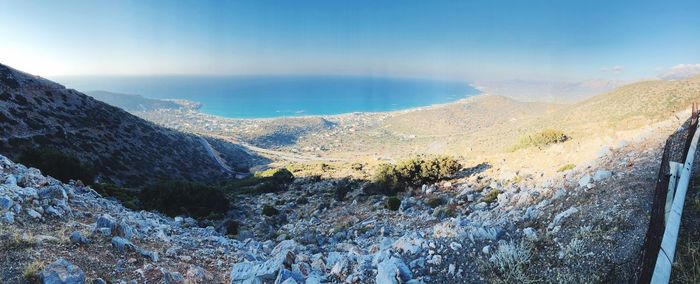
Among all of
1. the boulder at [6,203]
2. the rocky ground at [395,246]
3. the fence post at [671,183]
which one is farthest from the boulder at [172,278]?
the fence post at [671,183]

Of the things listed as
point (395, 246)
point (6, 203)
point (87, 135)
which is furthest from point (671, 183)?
point (87, 135)

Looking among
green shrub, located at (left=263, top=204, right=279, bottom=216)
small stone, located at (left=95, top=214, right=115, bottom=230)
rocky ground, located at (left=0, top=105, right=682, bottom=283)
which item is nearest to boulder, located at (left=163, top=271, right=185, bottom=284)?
rocky ground, located at (left=0, top=105, right=682, bottom=283)

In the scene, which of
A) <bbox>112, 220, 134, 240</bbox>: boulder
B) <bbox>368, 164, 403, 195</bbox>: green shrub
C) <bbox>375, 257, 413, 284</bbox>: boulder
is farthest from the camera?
<bbox>368, 164, 403, 195</bbox>: green shrub

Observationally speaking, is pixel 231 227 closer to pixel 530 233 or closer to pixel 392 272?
pixel 392 272

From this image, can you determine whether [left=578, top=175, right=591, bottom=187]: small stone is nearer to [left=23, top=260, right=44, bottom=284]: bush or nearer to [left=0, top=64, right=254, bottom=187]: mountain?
[left=23, top=260, right=44, bottom=284]: bush

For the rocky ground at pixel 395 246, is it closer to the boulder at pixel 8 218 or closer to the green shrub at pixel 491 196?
the boulder at pixel 8 218

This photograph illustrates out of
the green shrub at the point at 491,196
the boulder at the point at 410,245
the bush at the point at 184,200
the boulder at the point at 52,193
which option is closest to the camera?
the boulder at the point at 410,245

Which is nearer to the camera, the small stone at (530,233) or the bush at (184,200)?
the small stone at (530,233)
